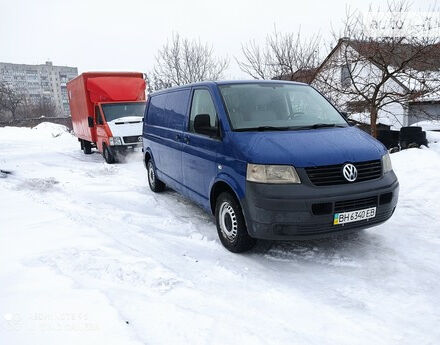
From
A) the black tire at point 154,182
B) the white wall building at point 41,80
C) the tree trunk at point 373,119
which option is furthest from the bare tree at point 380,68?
the white wall building at point 41,80

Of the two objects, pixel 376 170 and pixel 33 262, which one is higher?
pixel 376 170

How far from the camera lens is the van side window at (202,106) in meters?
4.19

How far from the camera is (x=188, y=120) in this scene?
4.88 metres

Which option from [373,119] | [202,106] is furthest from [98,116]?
[373,119]

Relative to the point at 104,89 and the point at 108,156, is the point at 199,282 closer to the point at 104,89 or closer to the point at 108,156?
the point at 108,156

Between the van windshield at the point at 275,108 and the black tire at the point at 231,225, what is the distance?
2.73 feet

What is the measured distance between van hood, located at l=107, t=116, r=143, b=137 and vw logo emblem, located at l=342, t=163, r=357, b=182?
8600 mm

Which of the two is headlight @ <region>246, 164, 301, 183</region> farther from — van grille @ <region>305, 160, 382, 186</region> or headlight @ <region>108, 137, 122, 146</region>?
headlight @ <region>108, 137, 122, 146</region>

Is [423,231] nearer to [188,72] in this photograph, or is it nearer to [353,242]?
[353,242]

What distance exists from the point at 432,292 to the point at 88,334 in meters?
2.85

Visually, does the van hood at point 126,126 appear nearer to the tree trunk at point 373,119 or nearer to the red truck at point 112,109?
the red truck at point 112,109

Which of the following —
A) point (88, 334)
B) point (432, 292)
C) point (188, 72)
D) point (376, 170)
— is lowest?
point (432, 292)

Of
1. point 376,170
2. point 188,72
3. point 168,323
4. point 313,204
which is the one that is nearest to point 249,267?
point 313,204

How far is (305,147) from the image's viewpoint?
11.3ft
